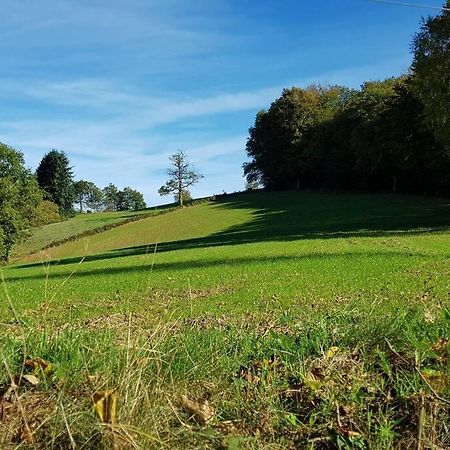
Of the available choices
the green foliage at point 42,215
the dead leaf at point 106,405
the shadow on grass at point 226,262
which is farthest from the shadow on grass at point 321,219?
the dead leaf at point 106,405

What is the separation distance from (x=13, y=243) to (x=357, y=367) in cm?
5448

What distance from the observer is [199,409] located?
2.56 m

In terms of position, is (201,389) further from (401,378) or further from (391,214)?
(391,214)

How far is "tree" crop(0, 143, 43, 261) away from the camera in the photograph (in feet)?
172

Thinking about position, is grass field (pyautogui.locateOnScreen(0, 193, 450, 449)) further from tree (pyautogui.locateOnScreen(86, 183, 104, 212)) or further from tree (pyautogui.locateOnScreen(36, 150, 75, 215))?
tree (pyautogui.locateOnScreen(86, 183, 104, 212))

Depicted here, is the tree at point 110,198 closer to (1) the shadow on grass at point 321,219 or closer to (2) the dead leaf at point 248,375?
(1) the shadow on grass at point 321,219

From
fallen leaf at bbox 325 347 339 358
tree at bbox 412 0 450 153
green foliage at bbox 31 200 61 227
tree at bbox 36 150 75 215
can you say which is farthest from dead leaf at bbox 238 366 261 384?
tree at bbox 36 150 75 215

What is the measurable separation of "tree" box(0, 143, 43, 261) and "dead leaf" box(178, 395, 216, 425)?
50705 mm

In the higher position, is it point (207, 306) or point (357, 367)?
point (357, 367)

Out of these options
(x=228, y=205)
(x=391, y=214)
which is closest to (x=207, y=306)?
(x=391, y=214)

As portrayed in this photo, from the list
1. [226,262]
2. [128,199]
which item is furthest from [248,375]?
[128,199]

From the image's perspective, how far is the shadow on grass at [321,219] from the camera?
3438 cm

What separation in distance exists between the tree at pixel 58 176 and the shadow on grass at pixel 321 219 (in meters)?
47.2

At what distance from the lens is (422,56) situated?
31469mm
